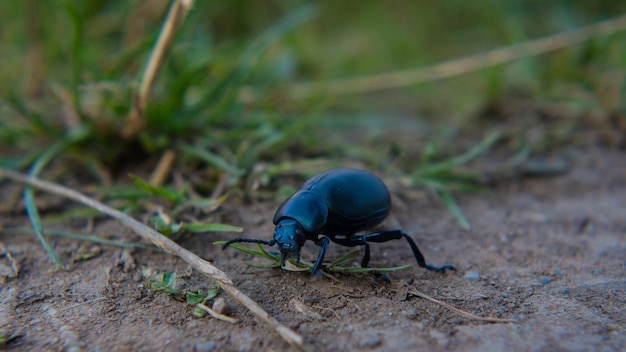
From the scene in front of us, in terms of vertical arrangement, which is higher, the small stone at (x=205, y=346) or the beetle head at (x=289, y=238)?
the beetle head at (x=289, y=238)

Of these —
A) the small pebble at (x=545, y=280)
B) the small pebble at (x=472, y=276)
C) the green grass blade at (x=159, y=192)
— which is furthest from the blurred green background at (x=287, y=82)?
the small pebble at (x=545, y=280)

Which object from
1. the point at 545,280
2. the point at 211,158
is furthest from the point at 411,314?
the point at 211,158

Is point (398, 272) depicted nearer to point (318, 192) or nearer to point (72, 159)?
point (318, 192)

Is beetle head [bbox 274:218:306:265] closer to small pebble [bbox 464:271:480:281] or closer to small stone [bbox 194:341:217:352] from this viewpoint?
small stone [bbox 194:341:217:352]

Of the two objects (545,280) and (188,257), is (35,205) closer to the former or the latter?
(188,257)

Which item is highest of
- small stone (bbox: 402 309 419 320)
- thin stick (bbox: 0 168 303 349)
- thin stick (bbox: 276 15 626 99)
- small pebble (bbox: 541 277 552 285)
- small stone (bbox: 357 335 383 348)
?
thin stick (bbox: 276 15 626 99)

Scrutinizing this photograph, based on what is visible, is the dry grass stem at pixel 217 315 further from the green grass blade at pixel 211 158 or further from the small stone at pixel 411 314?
the green grass blade at pixel 211 158

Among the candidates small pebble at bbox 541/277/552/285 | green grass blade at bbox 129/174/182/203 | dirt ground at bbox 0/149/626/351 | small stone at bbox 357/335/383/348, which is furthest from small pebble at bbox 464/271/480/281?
green grass blade at bbox 129/174/182/203
